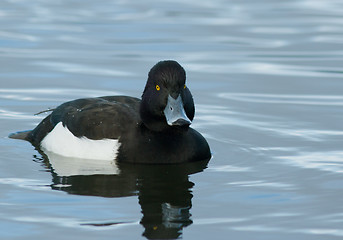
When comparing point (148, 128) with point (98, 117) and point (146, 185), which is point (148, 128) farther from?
point (146, 185)

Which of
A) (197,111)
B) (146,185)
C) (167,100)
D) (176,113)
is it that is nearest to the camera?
(146,185)

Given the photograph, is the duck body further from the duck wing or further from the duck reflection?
the duck reflection

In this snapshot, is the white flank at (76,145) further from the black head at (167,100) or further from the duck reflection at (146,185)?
the black head at (167,100)

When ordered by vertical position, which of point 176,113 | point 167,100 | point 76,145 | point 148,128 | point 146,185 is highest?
point 167,100

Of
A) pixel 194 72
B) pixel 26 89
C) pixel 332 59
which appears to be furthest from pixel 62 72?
pixel 332 59

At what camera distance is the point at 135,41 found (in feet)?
52.7

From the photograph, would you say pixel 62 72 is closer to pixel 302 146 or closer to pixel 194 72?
pixel 194 72

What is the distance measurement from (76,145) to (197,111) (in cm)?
258

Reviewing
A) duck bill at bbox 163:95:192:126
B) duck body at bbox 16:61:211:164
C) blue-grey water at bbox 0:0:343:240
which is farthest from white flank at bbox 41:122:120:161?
duck bill at bbox 163:95:192:126

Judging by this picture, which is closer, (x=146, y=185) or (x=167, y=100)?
(x=146, y=185)

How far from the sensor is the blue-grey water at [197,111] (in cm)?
761

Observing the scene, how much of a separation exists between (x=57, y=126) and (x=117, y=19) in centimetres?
773

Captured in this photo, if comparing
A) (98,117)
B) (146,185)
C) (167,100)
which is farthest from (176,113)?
(98,117)

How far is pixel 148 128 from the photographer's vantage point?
953 cm
